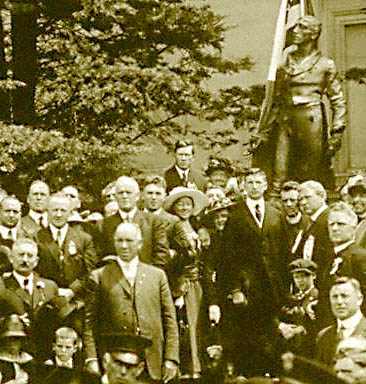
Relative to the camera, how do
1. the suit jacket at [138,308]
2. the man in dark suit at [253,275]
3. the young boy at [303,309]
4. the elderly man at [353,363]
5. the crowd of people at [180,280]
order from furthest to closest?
1. the man in dark suit at [253,275]
2. the young boy at [303,309]
3. the suit jacket at [138,308]
4. the crowd of people at [180,280]
5. the elderly man at [353,363]

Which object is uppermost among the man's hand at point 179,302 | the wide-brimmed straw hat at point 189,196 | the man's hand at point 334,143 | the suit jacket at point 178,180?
the man's hand at point 334,143

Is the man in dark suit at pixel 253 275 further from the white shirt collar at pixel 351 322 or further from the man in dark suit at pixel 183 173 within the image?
the white shirt collar at pixel 351 322

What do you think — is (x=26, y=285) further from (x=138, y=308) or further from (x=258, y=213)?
(x=258, y=213)

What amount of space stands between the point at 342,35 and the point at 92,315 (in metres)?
8.43

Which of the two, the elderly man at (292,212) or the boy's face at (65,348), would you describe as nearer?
the boy's face at (65,348)

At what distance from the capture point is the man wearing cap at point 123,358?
687 cm

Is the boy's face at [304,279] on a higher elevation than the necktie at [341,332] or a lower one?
higher

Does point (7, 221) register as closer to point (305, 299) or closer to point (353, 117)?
point (305, 299)

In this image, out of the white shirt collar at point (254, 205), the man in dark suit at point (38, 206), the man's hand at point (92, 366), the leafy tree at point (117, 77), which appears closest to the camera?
the man's hand at point (92, 366)

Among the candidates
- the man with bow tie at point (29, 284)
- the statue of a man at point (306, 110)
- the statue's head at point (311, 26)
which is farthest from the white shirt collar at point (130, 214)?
the statue's head at point (311, 26)

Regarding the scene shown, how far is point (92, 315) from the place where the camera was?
7.99 meters

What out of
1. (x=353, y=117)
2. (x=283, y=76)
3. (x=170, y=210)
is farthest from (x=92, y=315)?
(x=353, y=117)

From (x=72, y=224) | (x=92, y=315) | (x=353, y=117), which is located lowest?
(x=92, y=315)

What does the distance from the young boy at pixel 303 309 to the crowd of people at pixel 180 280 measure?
0.03ft
